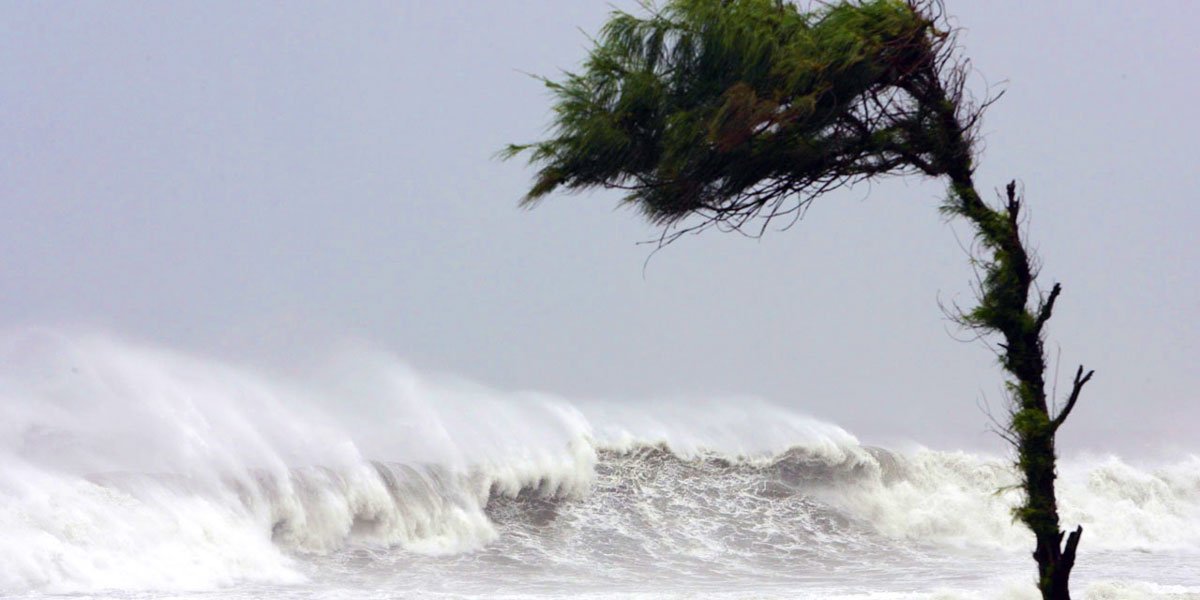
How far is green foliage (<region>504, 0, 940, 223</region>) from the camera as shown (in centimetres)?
654

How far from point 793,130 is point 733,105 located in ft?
1.73

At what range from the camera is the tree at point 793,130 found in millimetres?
6395

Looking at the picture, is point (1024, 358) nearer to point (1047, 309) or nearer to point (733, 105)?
point (1047, 309)

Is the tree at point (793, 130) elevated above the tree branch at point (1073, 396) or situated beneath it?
elevated above

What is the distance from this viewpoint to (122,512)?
16.4 meters

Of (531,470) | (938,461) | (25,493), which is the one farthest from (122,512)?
(938,461)

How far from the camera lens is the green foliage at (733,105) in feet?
21.5

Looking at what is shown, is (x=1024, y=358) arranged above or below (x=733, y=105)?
below

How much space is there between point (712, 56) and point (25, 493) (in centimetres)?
1322

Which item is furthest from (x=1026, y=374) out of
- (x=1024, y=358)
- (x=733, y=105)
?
(x=733, y=105)

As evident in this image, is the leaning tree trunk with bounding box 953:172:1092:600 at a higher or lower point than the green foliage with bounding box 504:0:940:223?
lower

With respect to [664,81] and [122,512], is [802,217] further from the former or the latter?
[122,512]

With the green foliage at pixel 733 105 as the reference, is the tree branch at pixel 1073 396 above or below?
below

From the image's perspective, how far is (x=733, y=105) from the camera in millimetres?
6383
